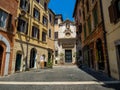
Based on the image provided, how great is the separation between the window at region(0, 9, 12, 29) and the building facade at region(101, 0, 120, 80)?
9119mm

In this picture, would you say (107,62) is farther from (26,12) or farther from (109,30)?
(26,12)

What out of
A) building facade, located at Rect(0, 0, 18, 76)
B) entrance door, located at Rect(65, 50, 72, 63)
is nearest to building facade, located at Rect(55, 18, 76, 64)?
entrance door, located at Rect(65, 50, 72, 63)

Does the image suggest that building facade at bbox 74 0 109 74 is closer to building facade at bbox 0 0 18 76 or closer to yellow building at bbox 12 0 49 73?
yellow building at bbox 12 0 49 73

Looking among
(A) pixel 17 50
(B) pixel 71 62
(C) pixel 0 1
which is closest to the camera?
(C) pixel 0 1

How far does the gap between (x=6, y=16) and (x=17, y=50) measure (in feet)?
12.4

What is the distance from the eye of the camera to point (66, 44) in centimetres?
2695

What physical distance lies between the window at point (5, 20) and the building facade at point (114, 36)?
912cm

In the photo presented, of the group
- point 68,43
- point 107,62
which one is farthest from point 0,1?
point 68,43

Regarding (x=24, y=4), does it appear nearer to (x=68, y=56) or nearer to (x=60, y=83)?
(x=60, y=83)

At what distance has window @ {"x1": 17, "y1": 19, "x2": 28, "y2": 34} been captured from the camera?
41.5 feet

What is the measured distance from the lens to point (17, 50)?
12.0 metres

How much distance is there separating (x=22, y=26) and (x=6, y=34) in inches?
137

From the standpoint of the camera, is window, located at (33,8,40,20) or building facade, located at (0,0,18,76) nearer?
building facade, located at (0,0,18,76)

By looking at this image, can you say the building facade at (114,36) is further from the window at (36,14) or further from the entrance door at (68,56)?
the entrance door at (68,56)
